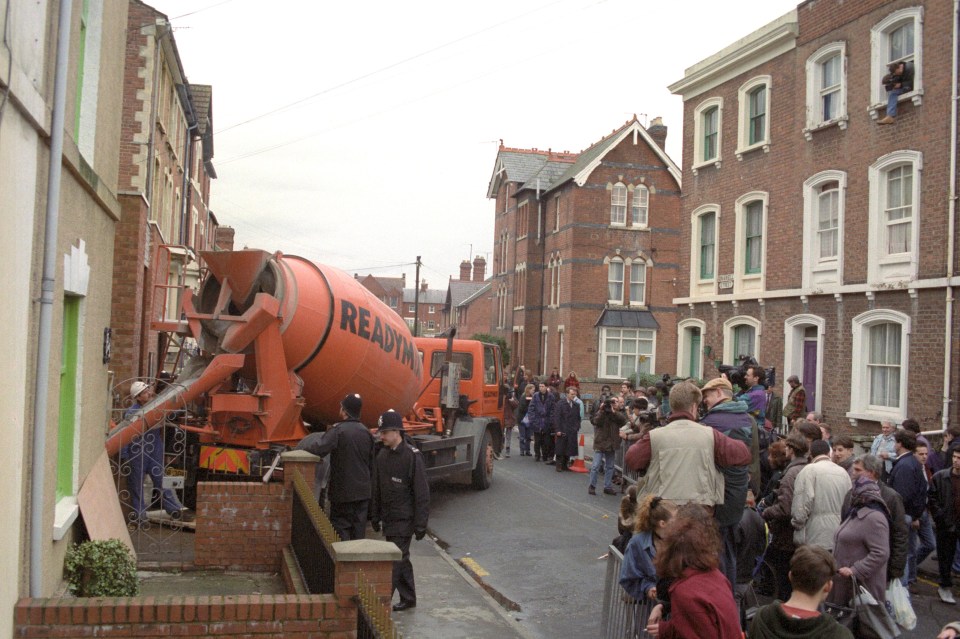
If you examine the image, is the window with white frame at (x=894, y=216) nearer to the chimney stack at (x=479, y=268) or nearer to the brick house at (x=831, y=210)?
the brick house at (x=831, y=210)

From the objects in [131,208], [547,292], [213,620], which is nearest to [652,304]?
[547,292]

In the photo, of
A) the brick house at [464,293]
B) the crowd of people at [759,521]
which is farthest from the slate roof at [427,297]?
the crowd of people at [759,521]

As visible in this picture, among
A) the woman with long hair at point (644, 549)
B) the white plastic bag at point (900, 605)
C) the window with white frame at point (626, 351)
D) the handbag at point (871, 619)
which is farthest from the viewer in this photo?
the window with white frame at point (626, 351)

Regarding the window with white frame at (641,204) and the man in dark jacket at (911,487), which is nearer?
the man in dark jacket at (911,487)

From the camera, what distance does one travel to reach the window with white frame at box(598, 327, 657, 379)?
39.0 meters

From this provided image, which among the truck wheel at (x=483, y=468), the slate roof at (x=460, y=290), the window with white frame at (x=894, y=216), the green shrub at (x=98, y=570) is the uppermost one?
the slate roof at (x=460, y=290)

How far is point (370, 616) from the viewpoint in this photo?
4379mm

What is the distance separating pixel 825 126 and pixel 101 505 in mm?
16825

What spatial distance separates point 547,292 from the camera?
42.5 meters

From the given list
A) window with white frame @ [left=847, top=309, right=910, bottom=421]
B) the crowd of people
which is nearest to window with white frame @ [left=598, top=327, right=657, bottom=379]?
window with white frame @ [left=847, top=309, right=910, bottom=421]

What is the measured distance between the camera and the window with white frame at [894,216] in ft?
54.4

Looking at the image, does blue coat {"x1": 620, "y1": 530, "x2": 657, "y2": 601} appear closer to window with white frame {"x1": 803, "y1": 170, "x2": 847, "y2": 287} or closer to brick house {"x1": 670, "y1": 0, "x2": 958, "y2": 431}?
brick house {"x1": 670, "y1": 0, "x2": 958, "y2": 431}

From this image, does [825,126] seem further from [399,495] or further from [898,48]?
[399,495]

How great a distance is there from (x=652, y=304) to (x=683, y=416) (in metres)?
34.2
